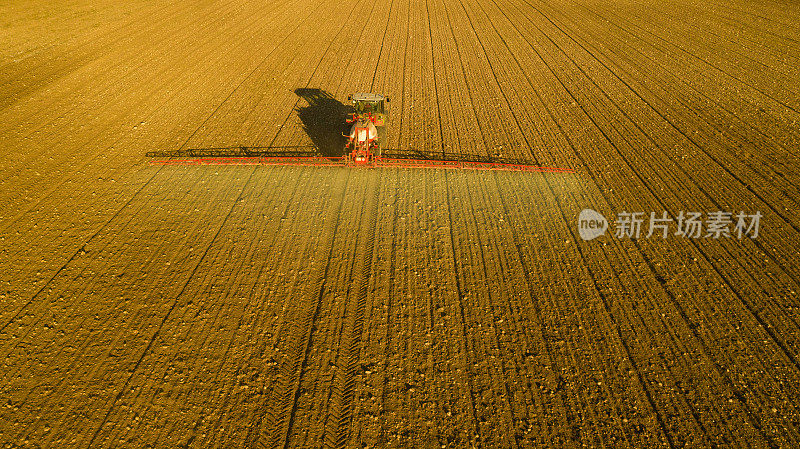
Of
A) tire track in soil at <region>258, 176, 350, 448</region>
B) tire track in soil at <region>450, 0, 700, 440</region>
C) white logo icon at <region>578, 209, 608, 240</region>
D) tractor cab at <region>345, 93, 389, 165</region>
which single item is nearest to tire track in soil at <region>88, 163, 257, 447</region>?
tire track in soil at <region>258, 176, 350, 448</region>

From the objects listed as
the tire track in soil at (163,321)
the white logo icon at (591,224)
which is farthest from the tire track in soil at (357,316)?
the white logo icon at (591,224)

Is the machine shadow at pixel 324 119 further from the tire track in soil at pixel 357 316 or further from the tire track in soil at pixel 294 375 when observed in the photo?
the tire track in soil at pixel 294 375

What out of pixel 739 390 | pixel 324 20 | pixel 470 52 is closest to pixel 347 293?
pixel 739 390

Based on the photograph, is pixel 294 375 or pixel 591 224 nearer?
pixel 294 375

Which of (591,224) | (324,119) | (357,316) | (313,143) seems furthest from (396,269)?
(324,119)
